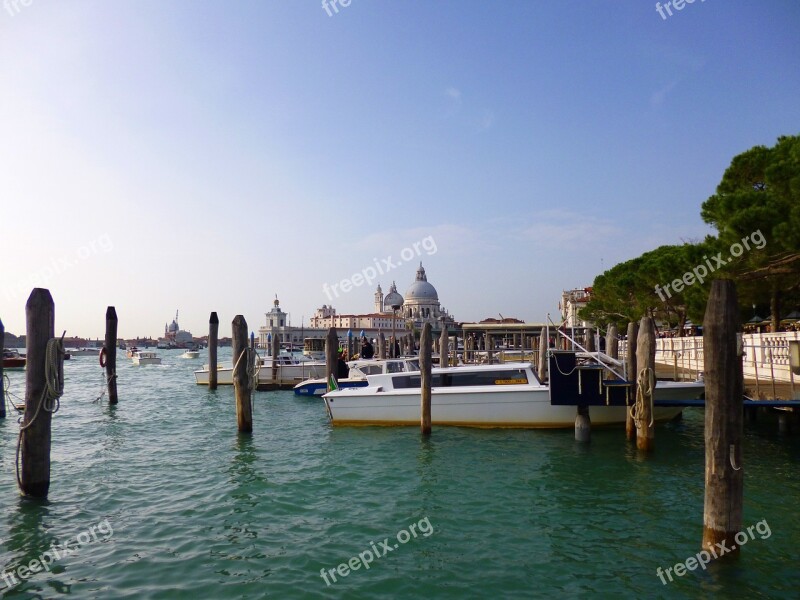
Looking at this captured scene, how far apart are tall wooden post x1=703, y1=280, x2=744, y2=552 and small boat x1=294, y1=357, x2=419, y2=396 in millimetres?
11201

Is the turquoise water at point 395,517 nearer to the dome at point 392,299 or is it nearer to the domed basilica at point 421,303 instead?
the domed basilica at point 421,303

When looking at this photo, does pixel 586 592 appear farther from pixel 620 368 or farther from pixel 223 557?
pixel 620 368

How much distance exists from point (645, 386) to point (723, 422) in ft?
17.9

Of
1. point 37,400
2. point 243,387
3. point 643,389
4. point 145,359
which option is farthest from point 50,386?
→ point 145,359

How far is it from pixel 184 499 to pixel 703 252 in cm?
1932

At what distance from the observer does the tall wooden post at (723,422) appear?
18.6 ft

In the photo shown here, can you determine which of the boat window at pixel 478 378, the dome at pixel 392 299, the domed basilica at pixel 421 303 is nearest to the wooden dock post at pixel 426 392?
the boat window at pixel 478 378

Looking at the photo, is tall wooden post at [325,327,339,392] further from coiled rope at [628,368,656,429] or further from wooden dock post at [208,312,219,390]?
coiled rope at [628,368,656,429]

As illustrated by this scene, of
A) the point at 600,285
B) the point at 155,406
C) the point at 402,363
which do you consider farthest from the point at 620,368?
the point at 600,285

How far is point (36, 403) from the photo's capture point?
26.1 ft

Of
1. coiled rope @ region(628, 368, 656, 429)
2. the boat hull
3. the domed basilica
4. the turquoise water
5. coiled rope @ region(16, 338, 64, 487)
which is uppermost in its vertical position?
the domed basilica

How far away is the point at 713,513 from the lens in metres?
5.79

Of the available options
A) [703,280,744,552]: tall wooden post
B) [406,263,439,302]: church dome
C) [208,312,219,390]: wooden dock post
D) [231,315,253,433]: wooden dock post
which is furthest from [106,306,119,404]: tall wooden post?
[406,263,439,302]: church dome

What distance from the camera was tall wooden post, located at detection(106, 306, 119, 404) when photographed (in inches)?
797
